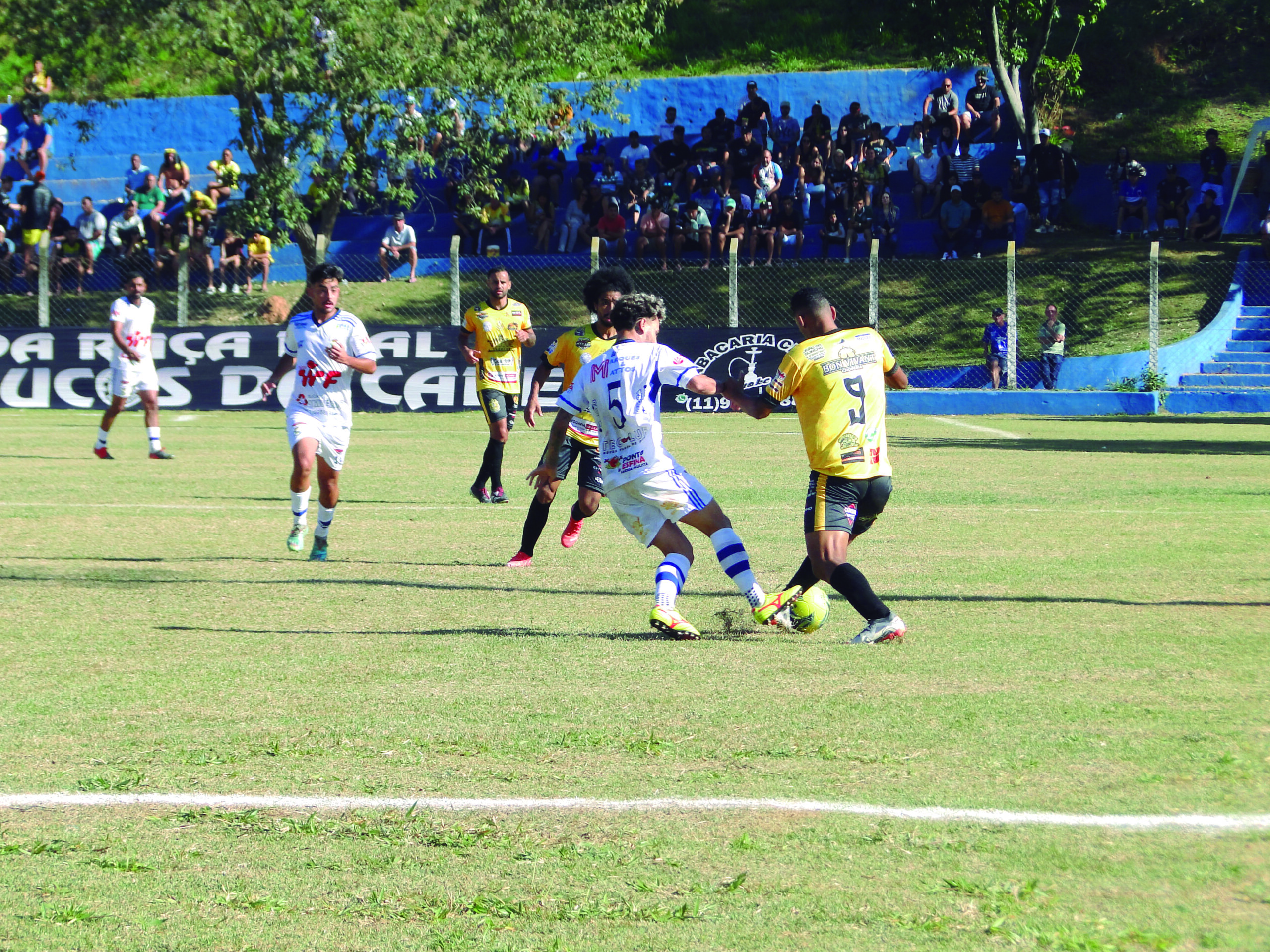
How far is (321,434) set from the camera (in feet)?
32.8

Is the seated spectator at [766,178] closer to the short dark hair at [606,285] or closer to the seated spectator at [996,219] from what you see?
the seated spectator at [996,219]

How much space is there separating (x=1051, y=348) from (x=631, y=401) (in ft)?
69.7

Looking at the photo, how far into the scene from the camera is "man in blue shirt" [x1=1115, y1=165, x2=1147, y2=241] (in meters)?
32.4

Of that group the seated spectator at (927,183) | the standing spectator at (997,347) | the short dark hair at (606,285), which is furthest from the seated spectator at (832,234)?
the short dark hair at (606,285)

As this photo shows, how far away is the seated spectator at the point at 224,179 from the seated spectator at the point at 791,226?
12309 mm

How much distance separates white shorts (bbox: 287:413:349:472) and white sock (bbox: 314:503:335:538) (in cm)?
29

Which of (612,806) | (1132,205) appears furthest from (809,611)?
(1132,205)

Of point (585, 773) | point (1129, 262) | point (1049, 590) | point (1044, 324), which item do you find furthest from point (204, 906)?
point (1129, 262)

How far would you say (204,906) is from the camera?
3.74 metres

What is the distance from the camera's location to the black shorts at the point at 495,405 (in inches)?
506

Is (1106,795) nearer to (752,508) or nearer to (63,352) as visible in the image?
(752,508)

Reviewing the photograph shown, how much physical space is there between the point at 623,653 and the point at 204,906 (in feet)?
10.9

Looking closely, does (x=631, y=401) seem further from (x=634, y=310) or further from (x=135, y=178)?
(x=135, y=178)

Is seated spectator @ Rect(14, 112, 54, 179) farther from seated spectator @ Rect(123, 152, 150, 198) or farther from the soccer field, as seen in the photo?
the soccer field
